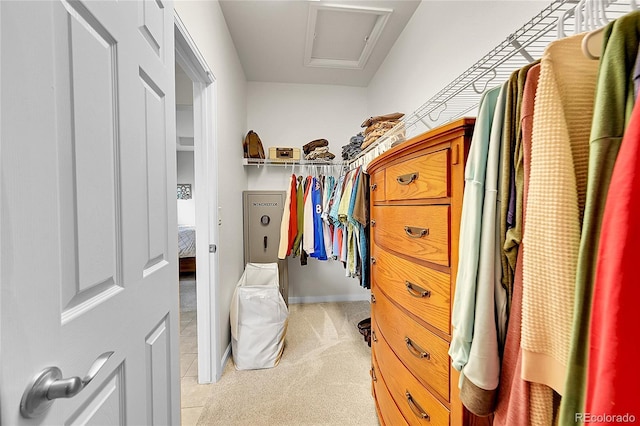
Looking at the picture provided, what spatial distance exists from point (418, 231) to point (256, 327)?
1.54m

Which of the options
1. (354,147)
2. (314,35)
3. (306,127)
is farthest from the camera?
(306,127)

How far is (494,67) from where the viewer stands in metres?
0.77

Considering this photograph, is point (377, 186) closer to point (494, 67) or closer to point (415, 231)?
point (415, 231)

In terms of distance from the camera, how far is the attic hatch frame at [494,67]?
0.66 metres

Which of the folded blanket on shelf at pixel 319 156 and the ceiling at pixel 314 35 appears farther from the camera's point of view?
the folded blanket on shelf at pixel 319 156

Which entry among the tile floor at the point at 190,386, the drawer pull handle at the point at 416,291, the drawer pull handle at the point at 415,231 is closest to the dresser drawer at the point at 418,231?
the drawer pull handle at the point at 415,231

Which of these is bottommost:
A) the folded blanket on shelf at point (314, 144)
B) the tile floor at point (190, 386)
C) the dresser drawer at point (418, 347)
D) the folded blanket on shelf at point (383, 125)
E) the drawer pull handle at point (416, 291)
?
the tile floor at point (190, 386)

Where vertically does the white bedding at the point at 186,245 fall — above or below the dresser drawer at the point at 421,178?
below

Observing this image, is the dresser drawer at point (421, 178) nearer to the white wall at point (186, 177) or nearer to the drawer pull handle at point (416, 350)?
the drawer pull handle at point (416, 350)

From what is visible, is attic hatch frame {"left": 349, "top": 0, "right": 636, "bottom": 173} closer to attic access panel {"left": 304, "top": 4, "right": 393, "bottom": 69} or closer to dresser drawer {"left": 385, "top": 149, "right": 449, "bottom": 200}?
dresser drawer {"left": 385, "top": 149, "right": 449, "bottom": 200}

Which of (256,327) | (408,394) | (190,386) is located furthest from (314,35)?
(190,386)

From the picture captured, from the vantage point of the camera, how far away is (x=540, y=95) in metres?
0.45

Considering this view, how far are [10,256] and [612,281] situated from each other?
818mm

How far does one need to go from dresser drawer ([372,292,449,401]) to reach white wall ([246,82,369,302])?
6.82ft
